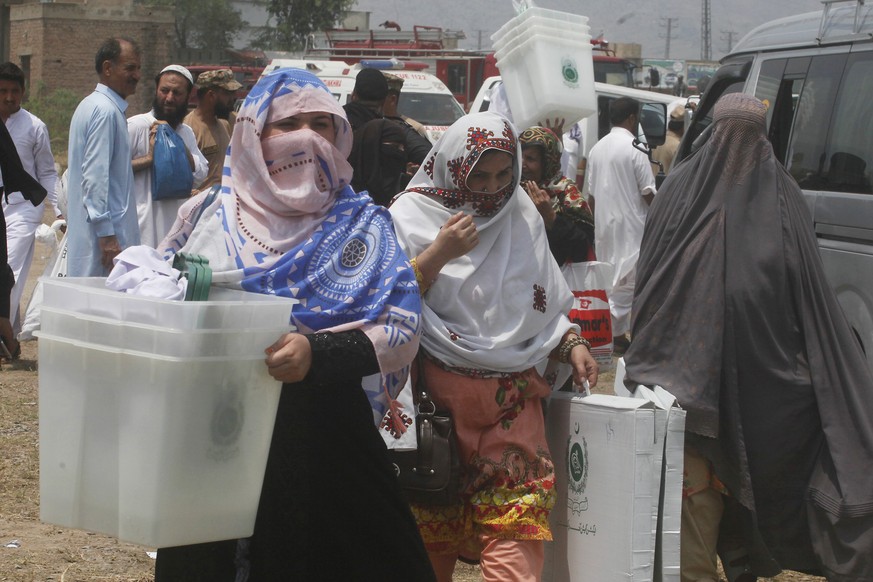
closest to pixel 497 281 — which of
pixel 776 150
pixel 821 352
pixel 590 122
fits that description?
pixel 821 352

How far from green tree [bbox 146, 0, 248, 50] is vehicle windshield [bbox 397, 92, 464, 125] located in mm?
46843

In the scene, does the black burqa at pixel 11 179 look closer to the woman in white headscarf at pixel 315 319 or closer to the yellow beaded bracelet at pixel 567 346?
the yellow beaded bracelet at pixel 567 346

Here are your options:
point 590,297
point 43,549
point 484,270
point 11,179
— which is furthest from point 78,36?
point 484,270

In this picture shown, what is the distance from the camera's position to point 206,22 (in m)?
61.0

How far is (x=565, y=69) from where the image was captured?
22.4 feet

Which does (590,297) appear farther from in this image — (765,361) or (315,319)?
(315,319)

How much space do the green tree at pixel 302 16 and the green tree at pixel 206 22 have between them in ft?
22.2

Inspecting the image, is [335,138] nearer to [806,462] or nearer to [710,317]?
[710,317]

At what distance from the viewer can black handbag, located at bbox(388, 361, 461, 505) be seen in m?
3.48

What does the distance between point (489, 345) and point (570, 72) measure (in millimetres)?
3547

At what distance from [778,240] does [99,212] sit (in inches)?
124

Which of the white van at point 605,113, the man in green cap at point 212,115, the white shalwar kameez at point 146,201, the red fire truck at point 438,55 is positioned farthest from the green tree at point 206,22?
the white shalwar kameez at point 146,201

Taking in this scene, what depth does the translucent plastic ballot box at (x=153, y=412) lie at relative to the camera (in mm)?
2396

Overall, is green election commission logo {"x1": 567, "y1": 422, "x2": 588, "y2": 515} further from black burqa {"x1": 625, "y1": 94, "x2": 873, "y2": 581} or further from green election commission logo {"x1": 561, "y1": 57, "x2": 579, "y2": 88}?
green election commission logo {"x1": 561, "y1": 57, "x2": 579, "y2": 88}
